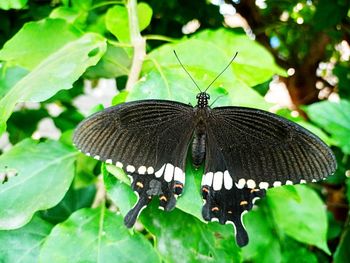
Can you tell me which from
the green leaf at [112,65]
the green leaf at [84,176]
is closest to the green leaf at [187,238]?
the green leaf at [112,65]

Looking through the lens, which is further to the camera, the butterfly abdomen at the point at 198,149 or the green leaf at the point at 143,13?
the green leaf at the point at 143,13

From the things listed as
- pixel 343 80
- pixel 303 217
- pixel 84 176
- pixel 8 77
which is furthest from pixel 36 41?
pixel 343 80

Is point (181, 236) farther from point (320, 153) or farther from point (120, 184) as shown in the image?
point (320, 153)

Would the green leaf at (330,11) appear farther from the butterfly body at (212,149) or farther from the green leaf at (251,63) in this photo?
the butterfly body at (212,149)

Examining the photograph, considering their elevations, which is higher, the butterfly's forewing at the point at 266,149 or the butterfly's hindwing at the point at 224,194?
the butterfly's forewing at the point at 266,149

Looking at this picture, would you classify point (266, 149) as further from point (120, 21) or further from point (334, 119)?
point (334, 119)

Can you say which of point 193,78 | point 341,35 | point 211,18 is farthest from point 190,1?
point 193,78
